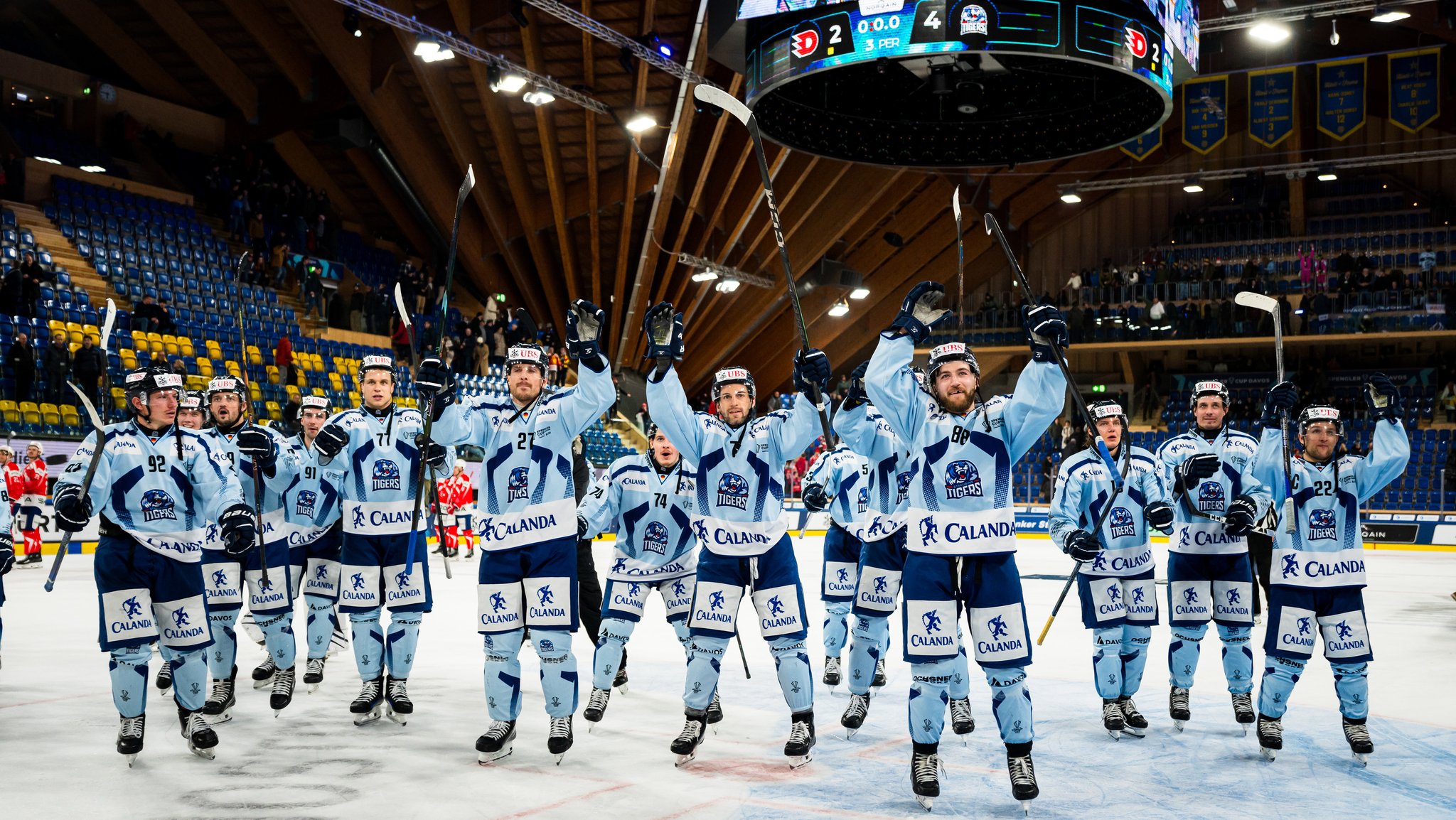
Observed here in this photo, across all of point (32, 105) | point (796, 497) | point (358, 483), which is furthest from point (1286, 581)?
point (32, 105)

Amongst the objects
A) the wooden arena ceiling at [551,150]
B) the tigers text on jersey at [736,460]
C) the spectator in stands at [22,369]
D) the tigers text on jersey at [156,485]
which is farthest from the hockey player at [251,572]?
the wooden arena ceiling at [551,150]

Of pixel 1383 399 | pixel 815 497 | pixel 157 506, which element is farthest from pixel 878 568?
pixel 157 506

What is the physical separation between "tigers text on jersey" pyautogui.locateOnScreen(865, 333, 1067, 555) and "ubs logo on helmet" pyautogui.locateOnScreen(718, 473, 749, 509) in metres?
1.05

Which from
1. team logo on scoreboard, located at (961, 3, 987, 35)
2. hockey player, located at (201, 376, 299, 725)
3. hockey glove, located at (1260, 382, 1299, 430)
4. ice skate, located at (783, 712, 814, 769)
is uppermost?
team logo on scoreboard, located at (961, 3, 987, 35)

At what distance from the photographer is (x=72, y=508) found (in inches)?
234

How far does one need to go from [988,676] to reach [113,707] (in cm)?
526

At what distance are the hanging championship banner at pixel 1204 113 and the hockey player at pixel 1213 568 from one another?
2107 cm

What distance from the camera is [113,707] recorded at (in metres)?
7.31

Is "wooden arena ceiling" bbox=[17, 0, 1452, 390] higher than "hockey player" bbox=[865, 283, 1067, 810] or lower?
higher

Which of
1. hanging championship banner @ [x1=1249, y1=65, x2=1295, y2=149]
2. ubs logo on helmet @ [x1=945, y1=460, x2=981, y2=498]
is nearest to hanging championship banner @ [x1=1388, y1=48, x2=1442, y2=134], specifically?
hanging championship banner @ [x1=1249, y1=65, x2=1295, y2=149]

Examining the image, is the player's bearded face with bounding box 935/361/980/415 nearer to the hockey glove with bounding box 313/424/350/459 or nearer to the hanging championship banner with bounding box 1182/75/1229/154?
the hockey glove with bounding box 313/424/350/459

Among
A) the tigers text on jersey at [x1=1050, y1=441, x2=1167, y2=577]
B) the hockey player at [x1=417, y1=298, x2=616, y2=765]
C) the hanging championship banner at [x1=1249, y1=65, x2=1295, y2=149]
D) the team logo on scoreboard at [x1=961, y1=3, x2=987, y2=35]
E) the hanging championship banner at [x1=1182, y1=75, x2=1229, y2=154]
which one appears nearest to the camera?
the hockey player at [x1=417, y1=298, x2=616, y2=765]

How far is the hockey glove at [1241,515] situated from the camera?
21.9ft

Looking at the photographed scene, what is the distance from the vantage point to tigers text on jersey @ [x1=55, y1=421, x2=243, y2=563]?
6129 mm
